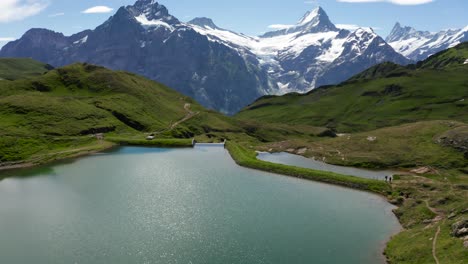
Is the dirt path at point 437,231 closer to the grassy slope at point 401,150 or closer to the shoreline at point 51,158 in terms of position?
the grassy slope at point 401,150

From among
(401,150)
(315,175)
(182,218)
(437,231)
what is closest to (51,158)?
(182,218)

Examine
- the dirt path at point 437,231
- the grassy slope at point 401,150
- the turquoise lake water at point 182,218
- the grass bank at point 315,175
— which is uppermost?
the grassy slope at point 401,150

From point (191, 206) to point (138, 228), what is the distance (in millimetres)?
18694

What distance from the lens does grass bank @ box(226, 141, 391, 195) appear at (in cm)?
12781

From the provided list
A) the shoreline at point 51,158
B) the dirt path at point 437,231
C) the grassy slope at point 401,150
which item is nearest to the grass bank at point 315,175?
the dirt path at point 437,231

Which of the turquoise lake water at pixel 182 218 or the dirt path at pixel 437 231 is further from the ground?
the dirt path at pixel 437 231

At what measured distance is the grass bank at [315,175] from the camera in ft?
419

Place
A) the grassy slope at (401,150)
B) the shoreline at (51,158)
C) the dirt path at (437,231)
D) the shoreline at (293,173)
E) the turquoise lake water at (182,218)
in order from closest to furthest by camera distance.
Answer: the dirt path at (437,231) → the turquoise lake water at (182,218) → the shoreline at (293,173) → the shoreline at (51,158) → the grassy slope at (401,150)

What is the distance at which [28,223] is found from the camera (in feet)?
294

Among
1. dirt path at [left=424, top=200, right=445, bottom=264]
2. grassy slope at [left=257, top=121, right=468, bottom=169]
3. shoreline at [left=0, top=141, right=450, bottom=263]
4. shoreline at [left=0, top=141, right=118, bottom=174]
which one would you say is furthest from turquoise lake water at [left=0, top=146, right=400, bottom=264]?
grassy slope at [left=257, top=121, right=468, bottom=169]

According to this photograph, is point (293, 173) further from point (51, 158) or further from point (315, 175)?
point (51, 158)

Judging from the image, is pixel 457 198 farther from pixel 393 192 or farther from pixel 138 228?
pixel 138 228

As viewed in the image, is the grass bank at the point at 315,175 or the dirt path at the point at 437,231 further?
the grass bank at the point at 315,175

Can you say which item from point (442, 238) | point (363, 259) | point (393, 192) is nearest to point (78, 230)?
point (363, 259)
